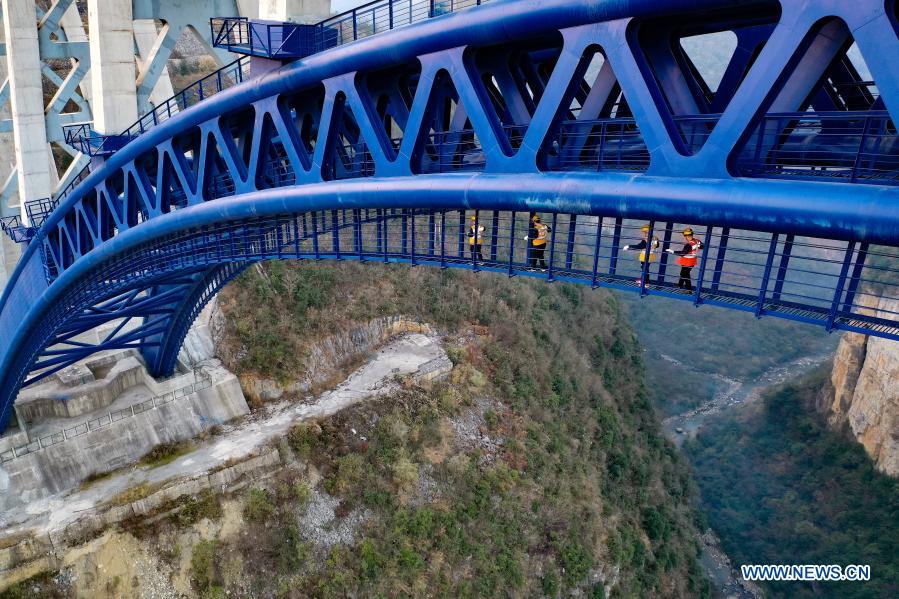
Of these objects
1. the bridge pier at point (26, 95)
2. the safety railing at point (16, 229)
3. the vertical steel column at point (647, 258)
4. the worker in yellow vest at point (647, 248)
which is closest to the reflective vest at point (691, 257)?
the worker in yellow vest at point (647, 248)

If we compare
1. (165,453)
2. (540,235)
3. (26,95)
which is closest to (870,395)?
(540,235)

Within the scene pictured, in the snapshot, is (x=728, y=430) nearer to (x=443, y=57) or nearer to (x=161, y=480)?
(x=161, y=480)

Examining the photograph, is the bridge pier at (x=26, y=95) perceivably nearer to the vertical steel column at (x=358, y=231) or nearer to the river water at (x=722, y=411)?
the vertical steel column at (x=358, y=231)

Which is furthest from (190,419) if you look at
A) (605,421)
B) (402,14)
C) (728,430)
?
(728,430)

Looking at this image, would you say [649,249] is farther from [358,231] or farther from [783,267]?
[358,231]

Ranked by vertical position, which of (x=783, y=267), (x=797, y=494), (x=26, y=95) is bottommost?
(x=797, y=494)
